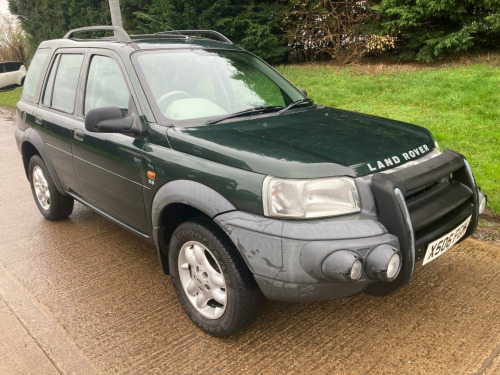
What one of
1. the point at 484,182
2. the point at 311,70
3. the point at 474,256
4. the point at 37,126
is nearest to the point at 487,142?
the point at 484,182

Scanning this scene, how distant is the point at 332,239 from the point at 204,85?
174 centimetres

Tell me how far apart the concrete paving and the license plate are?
54 centimetres

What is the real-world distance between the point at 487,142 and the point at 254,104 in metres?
3.77

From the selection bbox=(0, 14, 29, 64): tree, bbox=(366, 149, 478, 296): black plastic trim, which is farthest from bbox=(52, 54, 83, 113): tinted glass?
bbox=(0, 14, 29, 64): tree

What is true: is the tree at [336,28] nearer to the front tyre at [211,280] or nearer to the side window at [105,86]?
the side window at [105,86]

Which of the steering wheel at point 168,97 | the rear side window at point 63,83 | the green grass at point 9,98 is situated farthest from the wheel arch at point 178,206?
the green grass at point 9,98

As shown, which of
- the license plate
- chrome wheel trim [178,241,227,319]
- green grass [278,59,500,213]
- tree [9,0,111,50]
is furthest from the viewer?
tree [9,0,111,50]

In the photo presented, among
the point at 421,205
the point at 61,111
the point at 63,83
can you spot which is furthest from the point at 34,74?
the point at 421,205

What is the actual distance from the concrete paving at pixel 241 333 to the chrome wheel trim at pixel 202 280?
189 millimetres

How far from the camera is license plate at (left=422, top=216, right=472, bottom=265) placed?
8.23 feet

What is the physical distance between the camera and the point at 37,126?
4383 mm

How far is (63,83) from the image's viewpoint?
13.4ft

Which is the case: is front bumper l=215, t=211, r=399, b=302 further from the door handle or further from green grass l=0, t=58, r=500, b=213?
green grass l=0, t=58, r=500, b=213

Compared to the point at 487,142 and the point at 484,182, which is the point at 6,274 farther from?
the point at 487,142
